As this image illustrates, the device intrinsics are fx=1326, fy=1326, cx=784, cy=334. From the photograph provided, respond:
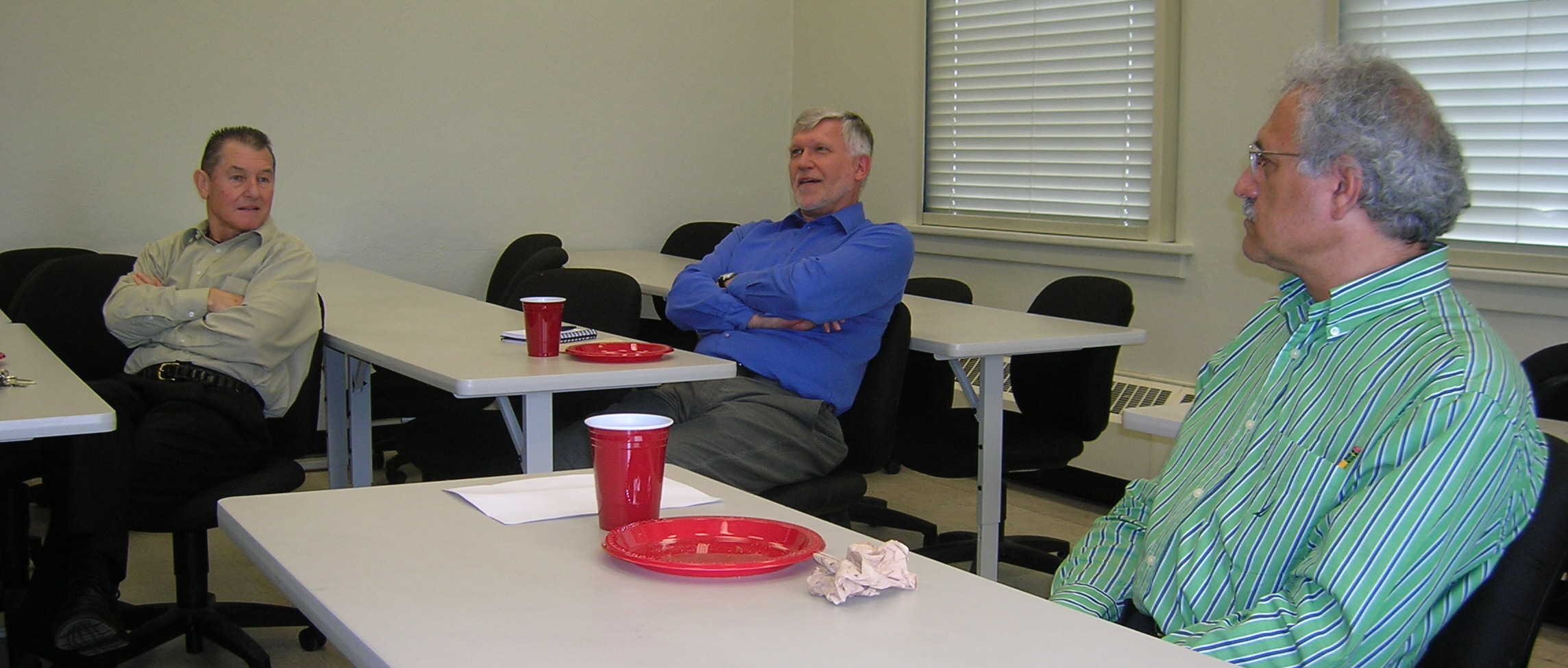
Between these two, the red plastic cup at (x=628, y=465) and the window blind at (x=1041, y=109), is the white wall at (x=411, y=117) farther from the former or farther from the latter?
the red plastic cup at (x=628, y=465)

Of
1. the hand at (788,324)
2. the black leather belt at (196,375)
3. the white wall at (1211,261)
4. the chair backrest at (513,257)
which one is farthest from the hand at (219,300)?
the white wall at (1211,261)

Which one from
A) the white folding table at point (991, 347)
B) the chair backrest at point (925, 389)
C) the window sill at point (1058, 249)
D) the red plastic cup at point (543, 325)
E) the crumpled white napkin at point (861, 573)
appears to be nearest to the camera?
the crumpled white napkin at point (861, 573)

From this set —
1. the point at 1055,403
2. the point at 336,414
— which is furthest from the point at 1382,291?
the point at 336,414

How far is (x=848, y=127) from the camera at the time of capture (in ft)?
11.5

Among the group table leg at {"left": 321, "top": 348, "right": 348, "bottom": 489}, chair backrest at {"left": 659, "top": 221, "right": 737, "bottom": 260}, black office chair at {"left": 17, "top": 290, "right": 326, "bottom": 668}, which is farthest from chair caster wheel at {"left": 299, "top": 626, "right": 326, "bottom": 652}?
chair backrest at {"left": 659, "top": 221, "right": 737, "bottom": 260}

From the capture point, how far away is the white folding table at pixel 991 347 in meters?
3.16

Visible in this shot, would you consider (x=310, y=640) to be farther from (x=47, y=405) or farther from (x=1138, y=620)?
(x=1138, y=620)

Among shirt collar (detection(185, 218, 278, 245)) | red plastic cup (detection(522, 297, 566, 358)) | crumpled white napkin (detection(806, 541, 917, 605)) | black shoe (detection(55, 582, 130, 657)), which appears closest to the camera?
crumpled white napkin (detection(806, 541, 917, 605))

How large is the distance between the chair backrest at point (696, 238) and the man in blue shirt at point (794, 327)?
6.87 feet

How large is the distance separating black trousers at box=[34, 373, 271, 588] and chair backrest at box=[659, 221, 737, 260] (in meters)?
2.85

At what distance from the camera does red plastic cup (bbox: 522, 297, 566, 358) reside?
104 inches

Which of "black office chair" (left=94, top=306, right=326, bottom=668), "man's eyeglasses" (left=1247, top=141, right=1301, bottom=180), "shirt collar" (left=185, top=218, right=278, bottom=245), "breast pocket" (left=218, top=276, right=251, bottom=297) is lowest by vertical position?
"black office chair" (left=94, top=306, right=326, bottom=668)

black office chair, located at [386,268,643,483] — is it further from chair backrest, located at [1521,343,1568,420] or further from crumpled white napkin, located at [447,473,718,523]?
chair backrest, located at [1521,343,1568,420]

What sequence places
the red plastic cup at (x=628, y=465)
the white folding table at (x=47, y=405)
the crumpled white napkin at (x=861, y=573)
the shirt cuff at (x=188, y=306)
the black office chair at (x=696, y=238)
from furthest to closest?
the black office chair at (x=696, y=238) → the shirt cuff at (x=188, y=306) → the white folding table at (x=47, y=405) → the red plastic cup at (x=628, y=465) → the crumpled white napkin at (x=861, y=573)
